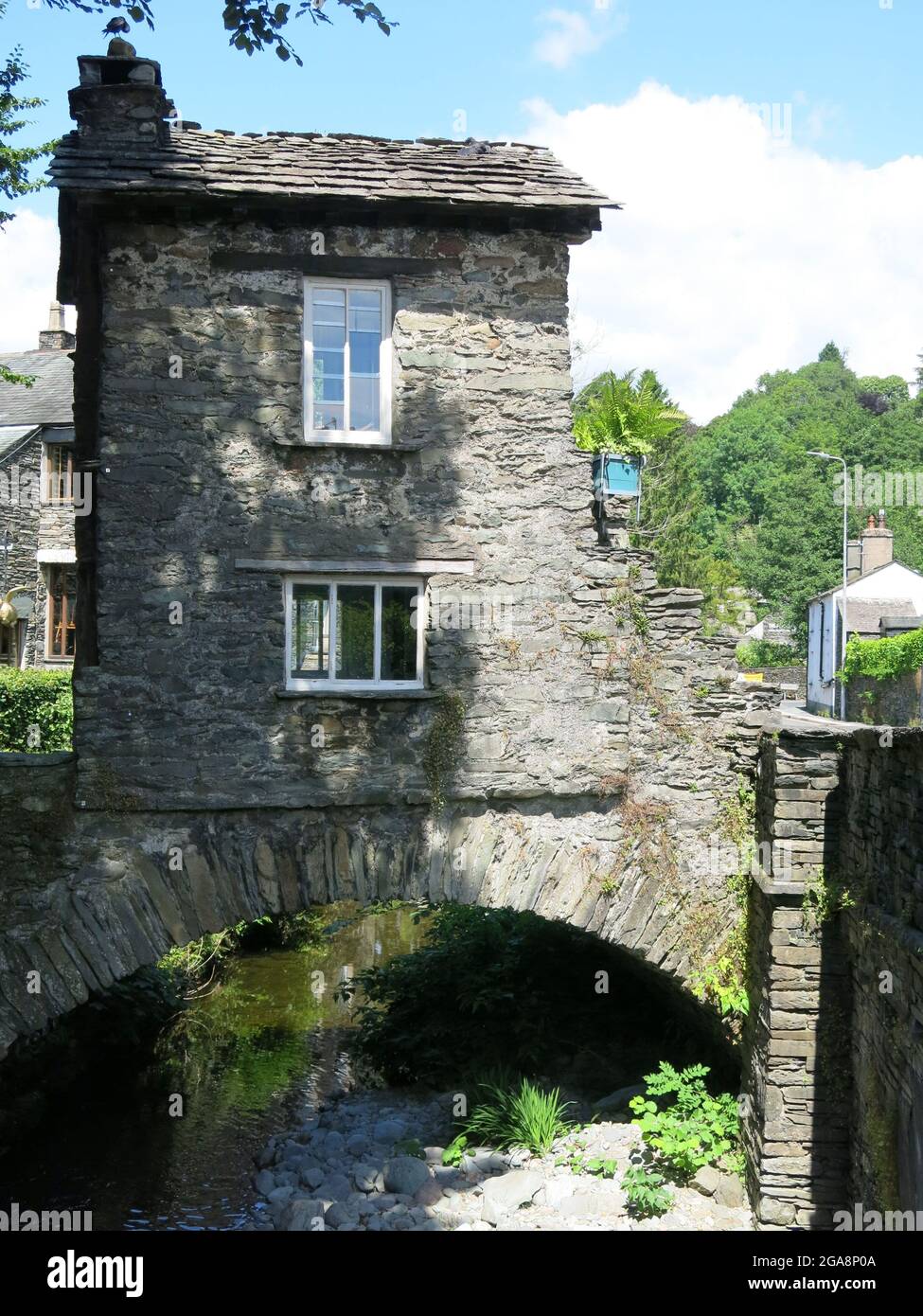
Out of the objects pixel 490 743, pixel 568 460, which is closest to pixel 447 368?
pixel 568 460

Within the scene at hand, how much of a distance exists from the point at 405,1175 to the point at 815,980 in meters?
4.07

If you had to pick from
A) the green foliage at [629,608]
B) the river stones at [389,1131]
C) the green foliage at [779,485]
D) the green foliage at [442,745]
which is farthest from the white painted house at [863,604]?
the green foliage at [442,745]

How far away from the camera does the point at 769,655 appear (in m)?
49.9

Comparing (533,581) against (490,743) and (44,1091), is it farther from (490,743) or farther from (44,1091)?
(44,1091)

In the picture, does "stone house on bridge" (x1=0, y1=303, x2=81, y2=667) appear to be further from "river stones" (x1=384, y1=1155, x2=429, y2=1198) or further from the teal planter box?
the teal planter box

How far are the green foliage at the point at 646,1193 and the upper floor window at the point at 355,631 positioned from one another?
14.1 ft

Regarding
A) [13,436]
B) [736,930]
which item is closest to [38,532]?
[13,436]

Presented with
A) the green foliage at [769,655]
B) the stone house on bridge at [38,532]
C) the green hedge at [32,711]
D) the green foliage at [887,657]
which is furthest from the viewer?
the green foliage at [769,655]

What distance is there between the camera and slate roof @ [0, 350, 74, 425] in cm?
2503

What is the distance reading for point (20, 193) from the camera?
1348 centimetres

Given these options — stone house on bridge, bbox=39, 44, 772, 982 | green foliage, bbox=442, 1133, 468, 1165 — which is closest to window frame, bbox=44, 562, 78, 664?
stone house on bridge, bbox=39, 44, 772, 982

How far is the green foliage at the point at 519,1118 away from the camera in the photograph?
1120 centimetres

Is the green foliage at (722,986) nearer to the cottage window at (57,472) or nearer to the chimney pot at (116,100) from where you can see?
the chimney pot at (116,100)
